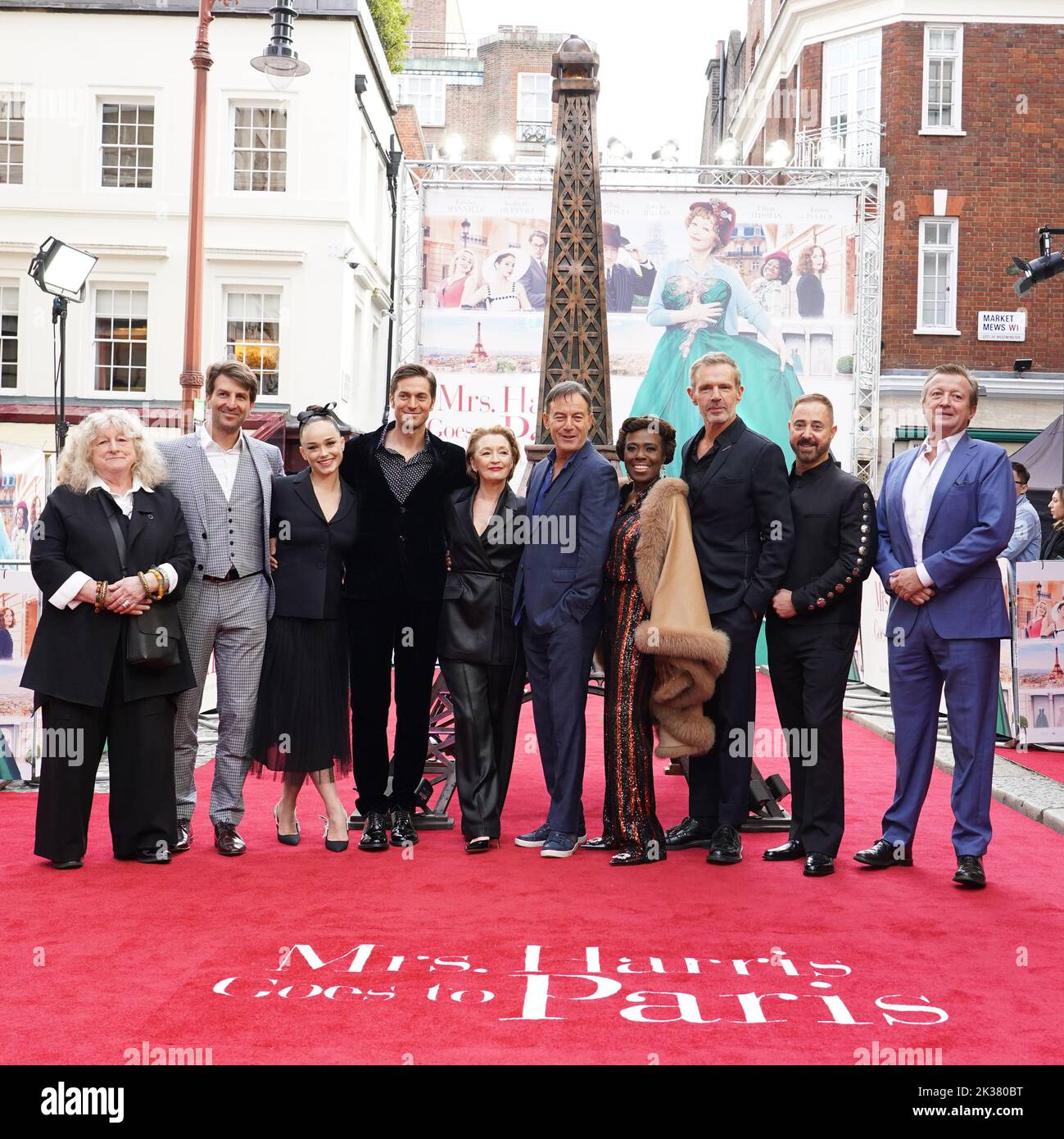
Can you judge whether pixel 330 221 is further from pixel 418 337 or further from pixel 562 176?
pixel 562 176

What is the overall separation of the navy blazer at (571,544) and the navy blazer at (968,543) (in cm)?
119

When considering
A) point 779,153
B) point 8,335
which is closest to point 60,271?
point 779,153

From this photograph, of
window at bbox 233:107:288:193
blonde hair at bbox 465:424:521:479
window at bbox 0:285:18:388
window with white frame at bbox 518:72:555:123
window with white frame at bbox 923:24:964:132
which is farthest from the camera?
window with white frame at bbox 518:72:555:123

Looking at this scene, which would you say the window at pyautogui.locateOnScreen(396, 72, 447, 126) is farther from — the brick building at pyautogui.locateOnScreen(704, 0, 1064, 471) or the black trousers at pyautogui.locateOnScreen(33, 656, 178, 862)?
the black trousers at pyautogui.locateOnScreen(33, 656, 178, 862)

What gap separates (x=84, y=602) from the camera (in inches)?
220

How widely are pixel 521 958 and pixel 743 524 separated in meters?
2.29

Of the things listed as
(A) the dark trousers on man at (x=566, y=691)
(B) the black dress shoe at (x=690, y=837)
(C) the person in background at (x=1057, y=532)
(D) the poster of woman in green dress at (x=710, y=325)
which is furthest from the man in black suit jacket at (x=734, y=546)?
(D) the poster of woman in green dress at (x=710, y=325)

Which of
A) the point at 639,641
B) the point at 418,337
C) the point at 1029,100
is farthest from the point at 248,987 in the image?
the point at 1029,100

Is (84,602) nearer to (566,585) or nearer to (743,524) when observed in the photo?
(566,585)

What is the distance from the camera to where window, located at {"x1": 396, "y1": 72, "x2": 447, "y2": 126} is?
161ft

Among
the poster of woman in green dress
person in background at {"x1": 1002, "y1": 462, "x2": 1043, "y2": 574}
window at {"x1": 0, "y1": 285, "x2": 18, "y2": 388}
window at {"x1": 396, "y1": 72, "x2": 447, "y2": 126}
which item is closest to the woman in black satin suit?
person in background at {"x1": 1002, "y1": 462, "x2": 1043, "y2": 574}

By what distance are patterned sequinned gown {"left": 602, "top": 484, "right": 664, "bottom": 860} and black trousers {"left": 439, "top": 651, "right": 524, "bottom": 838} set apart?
0.52 metres

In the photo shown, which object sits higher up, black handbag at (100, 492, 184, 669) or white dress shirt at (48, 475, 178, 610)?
white dress shirt at (48, 475, 178, 610)

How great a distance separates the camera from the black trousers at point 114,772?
221 inches
